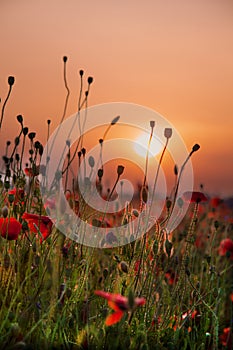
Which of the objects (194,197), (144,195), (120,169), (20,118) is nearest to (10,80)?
(20,118)

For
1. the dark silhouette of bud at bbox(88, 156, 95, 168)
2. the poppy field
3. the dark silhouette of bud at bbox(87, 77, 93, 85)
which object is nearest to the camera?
the poppy field

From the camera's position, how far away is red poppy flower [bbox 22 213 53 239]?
2518 millimetres

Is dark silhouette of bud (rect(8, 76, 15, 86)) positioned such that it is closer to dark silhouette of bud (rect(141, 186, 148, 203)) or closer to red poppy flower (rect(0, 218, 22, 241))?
red poppy flower (rect(0, 218, 22, 241))

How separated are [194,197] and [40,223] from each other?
0.81m

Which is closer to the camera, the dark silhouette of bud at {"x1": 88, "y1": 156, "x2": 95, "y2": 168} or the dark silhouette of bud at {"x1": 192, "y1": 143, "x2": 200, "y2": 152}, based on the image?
the dark silhouette of bud at {"x1": 192, "y1": 143, "x2": 200, "y2": 152}

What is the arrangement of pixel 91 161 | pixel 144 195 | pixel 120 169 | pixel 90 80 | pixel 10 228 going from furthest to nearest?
pixel 90 80
pixel 91 161
pixel 144 195
pixel 120 169
pixel 10 228

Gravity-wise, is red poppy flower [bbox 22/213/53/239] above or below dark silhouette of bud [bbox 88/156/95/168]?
below

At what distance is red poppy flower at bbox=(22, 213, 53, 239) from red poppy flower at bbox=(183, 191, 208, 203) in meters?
0.74

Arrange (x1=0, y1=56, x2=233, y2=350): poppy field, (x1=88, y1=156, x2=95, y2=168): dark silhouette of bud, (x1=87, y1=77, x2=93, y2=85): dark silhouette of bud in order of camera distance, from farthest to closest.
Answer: (x1=87, y1=77, x2=93, y2=85): dark silhouette of bud < (x1=88, y1=156, x2=95, y2=168): dark silhouette of bud < (x1=0, y1=56, x2=233, y2=350): poppy field

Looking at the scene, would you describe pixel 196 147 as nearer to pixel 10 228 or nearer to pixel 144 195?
pixel 144 195

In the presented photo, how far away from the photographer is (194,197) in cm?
292

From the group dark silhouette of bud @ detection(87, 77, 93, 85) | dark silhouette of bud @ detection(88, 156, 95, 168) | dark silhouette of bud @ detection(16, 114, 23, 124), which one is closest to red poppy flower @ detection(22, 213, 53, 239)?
dark silhouette of bud @ detection(88, 156, 95, 168)

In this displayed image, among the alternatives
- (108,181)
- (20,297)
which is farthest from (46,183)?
(108,181)

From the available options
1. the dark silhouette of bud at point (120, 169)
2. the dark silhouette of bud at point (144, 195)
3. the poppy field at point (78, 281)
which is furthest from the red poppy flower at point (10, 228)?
the dark silhouette of bud at point (144, 195)
